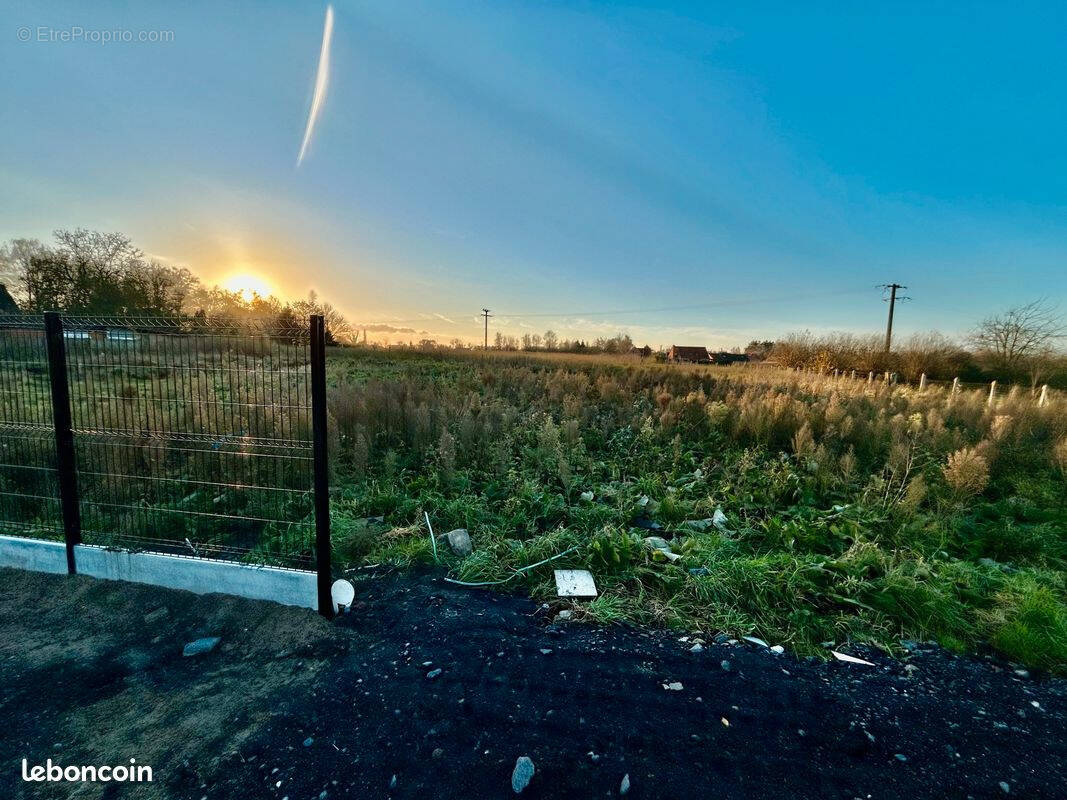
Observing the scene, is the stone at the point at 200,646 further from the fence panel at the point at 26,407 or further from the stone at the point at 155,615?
the fence panel at the point at 26,407

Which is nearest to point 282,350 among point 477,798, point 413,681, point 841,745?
point 413,681

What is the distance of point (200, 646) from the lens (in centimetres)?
289

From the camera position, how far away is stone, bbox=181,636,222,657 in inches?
112

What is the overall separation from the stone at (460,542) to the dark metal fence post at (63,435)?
2911 millimetres

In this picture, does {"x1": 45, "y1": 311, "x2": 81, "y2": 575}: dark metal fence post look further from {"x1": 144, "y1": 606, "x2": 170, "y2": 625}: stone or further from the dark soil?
{"x1": 144, "y1": 606, "x2": 170, "y2": 625}: stone

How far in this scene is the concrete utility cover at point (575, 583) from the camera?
354 centimetres

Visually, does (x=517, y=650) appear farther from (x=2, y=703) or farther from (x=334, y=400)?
(x=334, y=400)

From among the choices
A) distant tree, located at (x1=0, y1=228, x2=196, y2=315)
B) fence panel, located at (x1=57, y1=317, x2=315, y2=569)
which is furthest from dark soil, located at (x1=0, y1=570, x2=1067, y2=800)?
distant tree, located at (x1=0, y1=228, x2=196, y2=315)

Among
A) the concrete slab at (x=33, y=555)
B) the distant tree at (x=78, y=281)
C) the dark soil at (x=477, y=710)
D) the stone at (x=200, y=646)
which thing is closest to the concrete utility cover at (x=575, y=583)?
the dark soil at (x=477, y=710)

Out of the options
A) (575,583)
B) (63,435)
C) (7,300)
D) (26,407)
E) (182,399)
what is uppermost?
(7,300)

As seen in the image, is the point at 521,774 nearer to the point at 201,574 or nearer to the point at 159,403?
the point at 201,574

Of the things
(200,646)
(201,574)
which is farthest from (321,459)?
(201,574)

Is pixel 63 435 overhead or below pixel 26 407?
below

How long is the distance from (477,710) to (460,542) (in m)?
1.88
